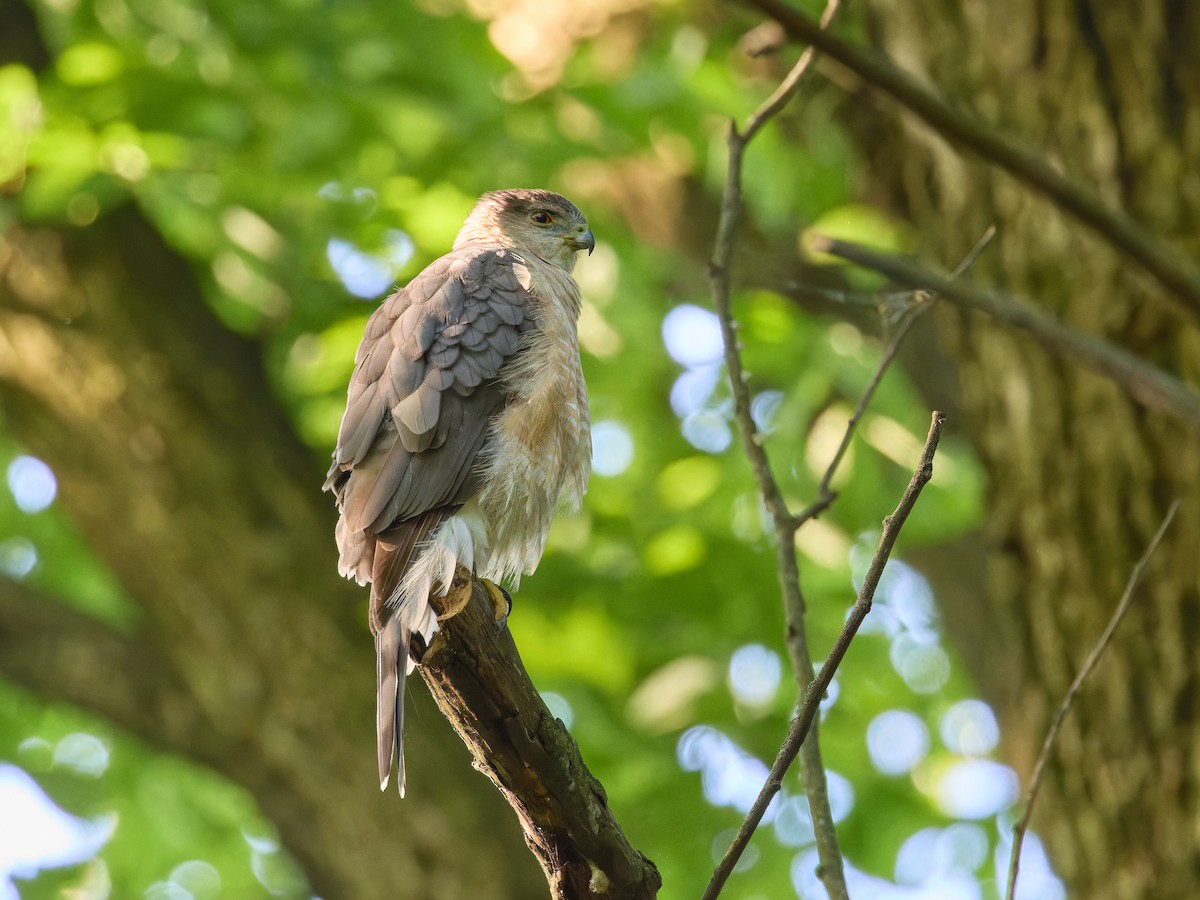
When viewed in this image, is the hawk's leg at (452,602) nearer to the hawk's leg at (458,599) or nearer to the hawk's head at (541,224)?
the hawk's leg at (458,599)

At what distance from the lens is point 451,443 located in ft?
10.3

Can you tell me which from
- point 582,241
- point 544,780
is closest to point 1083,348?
point 544,780

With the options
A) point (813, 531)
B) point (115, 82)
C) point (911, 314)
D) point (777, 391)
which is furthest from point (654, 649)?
point (115, 82)

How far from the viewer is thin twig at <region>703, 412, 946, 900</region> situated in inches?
76.1

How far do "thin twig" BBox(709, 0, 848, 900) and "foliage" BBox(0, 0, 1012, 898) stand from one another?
1884 millimetres

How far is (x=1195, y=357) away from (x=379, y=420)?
2708mm

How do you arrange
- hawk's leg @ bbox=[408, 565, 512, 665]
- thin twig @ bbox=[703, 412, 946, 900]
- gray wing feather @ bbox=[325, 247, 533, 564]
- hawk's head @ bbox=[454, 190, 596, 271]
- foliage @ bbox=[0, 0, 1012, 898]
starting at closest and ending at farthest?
1. thin twig @ bbox=[703, 412, 946, 900]
2. hawk's leg @ bbox=[408, 565, 512, 665]
3. gray wing feather @ bbox=[325, 247, 533, 564]
4. hawk's head @ bbox=[454, 190, 596, 271]
5. foliage @ bbox=[0, 0, 1012, 898]

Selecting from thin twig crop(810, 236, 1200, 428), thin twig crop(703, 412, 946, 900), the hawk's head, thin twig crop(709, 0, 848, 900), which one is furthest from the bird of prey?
thin twig crop(810, 236, 1200, 428)

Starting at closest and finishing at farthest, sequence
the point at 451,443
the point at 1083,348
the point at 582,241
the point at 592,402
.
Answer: the point at 1083,348, the point at 451,443, the point at 582,241, the point at 592,402

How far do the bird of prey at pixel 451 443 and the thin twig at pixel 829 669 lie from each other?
0.86 metres

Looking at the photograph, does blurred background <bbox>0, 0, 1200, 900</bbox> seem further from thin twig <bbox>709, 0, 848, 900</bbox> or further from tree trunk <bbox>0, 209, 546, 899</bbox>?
thin twig <bbox>709, 0, 848, 900</bbox>

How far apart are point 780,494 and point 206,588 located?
346 centimetres

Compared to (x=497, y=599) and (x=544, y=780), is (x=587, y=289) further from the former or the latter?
(x=544, y=780)

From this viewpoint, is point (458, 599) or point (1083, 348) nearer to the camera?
point (458, 599)
